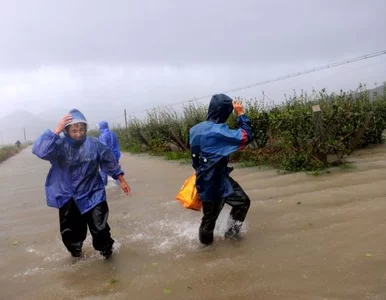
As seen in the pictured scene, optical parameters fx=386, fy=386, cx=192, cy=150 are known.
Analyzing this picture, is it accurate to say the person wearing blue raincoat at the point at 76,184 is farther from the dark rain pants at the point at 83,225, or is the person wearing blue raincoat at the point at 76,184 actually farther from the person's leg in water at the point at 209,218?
the person's leg in water at the point at 209,218

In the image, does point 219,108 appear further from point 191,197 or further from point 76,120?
point 76,120

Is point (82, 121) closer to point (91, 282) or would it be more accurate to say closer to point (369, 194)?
point (91, 282)

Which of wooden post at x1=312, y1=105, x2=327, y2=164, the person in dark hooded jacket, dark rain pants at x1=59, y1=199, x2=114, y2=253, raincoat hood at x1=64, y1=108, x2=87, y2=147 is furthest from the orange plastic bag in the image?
wooden post at x1=312, y1=105, x2=327, y2=164

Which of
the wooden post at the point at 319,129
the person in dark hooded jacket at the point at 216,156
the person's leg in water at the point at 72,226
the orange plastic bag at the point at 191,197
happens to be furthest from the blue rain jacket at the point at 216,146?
the wooden post at the point at 319,129

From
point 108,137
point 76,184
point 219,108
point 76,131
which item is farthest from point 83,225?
point 108,137

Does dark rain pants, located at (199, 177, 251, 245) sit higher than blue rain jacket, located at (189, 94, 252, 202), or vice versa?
blue rain jacket, located at (189, 94, 252, 202)

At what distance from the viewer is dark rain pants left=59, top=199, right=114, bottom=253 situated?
14.1 ft

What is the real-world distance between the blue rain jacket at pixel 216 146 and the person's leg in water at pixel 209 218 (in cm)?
8

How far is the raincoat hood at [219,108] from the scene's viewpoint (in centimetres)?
434

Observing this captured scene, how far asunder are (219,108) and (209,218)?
4.15 feet

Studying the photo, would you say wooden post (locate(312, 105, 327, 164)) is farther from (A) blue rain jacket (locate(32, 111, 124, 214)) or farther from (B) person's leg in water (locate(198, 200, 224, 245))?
(A) blue rain jacket (locate(32, 111, 124, 214))

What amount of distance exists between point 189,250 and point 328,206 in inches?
88.3

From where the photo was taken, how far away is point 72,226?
14.4 feet

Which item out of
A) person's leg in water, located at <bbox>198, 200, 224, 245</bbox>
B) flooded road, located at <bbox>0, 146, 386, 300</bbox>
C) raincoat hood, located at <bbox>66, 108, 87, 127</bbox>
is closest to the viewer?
flooded road, located at <bbox>0, 146, 386, 300</bbox>
